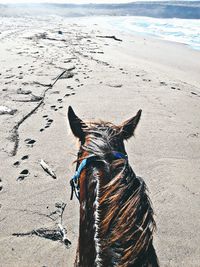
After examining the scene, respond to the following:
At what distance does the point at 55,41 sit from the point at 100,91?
665 cm

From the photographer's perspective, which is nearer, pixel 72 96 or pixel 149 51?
pixel 72 96

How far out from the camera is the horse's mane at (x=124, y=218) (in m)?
1.51

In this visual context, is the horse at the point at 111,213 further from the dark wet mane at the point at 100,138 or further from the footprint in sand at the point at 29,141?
the footprint in sand at the point at 29,141

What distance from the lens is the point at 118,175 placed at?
1886 millimetres

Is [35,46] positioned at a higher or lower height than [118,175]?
lower

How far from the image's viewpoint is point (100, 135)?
2.35 m

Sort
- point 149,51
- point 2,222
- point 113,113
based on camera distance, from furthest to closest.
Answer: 1. point 149,51
2. point 113,113
3. point 2,222

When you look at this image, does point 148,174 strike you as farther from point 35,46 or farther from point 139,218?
point 35,46

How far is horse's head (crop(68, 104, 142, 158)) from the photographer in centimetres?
221

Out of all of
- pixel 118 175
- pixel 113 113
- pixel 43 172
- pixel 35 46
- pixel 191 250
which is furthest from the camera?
pixel 35 46

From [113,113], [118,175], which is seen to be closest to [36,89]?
[113,113]

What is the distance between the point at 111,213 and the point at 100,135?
84cm

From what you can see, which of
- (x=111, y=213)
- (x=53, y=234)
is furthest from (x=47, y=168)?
(x=111, y=213)

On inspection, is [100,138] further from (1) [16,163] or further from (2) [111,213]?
(1) [16,163]
